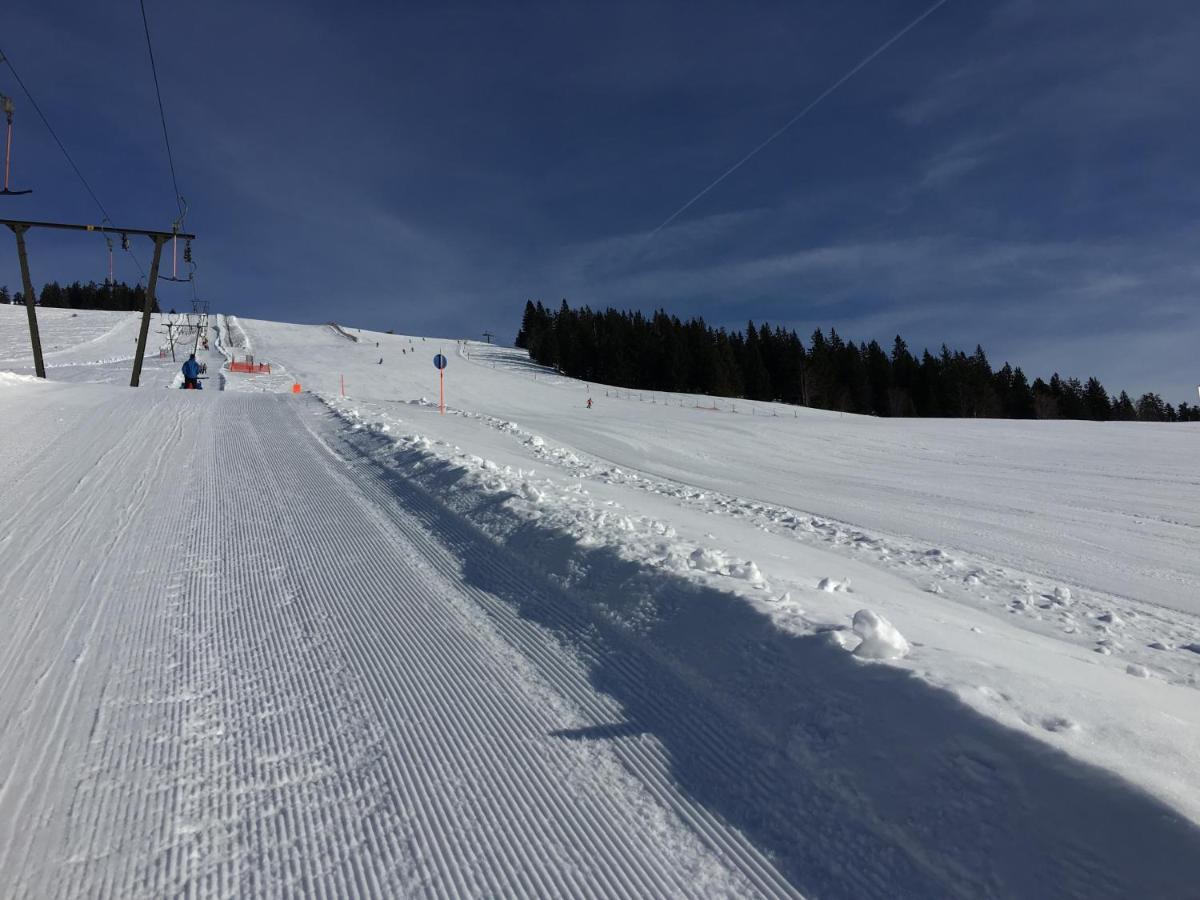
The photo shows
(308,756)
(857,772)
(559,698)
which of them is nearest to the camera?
(857,772)

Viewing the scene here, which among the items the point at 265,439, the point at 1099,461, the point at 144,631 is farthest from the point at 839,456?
the point at 144,631

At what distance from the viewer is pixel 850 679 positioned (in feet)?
9.64

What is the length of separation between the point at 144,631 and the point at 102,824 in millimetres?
1875

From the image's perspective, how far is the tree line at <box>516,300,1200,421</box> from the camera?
7062 centimetres

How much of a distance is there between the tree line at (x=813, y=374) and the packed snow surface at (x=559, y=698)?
62.9m

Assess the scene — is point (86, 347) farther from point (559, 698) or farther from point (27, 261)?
point (559, 698)

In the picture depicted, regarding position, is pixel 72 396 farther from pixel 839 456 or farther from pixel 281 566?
pixel 839 456

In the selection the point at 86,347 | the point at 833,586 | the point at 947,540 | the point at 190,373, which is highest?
the point at 86,347

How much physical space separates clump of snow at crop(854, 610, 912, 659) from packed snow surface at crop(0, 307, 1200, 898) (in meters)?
0.02

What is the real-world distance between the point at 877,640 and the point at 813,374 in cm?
7431

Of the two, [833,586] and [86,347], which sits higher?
[86,347]

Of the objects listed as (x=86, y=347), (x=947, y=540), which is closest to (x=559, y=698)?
(x=947, y=540)

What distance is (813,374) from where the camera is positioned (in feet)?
239

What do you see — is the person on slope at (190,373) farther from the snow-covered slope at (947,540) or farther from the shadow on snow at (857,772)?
the shadow on snow at (857,772)
